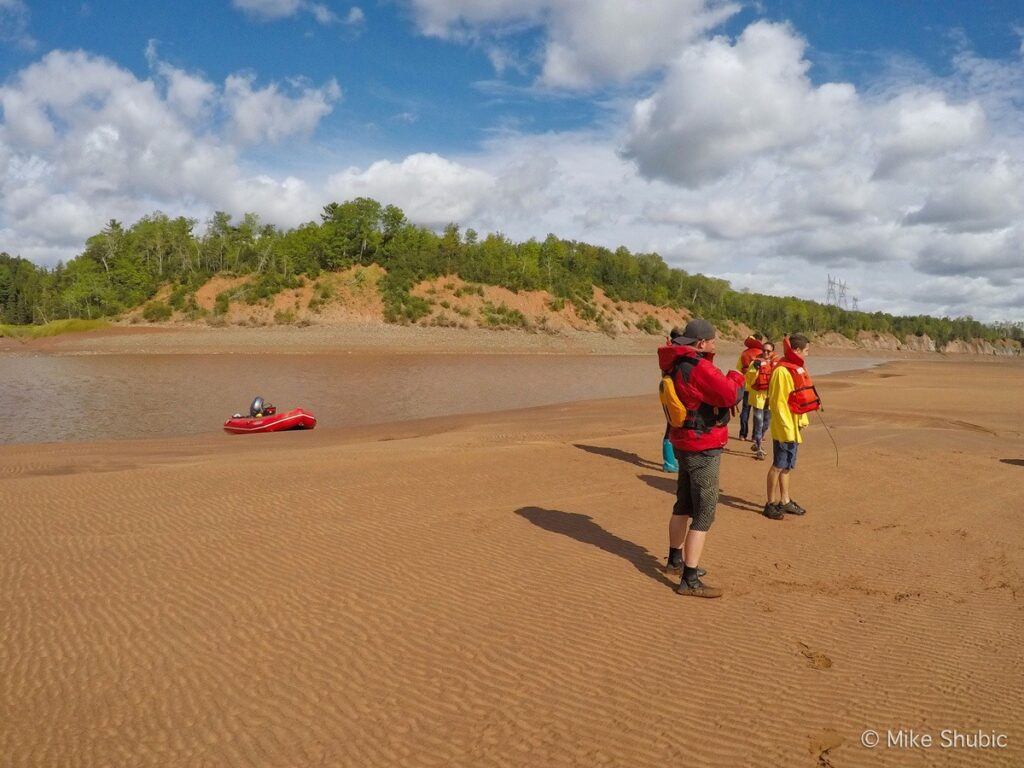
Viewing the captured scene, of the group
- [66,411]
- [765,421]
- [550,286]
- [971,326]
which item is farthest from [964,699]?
[971,326]

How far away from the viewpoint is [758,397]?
11859 millimetres

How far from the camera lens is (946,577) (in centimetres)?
593

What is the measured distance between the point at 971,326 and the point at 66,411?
556 feet

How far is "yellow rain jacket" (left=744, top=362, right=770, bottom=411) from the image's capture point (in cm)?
1183

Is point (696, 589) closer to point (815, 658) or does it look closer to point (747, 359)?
point (815, 658)

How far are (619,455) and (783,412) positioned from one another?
4.38 metres

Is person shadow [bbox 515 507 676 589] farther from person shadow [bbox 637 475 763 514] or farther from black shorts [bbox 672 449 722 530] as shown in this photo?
person shadow [bbox 637 475 763 514]

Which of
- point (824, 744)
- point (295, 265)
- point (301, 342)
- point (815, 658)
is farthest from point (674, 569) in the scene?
point (295, 265)

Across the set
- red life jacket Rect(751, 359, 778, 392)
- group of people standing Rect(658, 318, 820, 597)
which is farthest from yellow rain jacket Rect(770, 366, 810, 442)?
red life jacket Rect(751, 359, 778, 392)

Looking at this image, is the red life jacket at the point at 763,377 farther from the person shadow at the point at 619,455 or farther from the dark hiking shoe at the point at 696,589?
the dark hiking shoe at the point at 696,589

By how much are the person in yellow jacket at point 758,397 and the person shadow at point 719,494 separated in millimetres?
2651

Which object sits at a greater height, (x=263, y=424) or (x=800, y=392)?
(x=800, y=392)

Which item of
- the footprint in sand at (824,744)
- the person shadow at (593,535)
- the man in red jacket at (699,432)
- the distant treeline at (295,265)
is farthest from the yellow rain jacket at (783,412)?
the distant treeline at (295,265)

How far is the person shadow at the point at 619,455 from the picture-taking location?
1113cm
